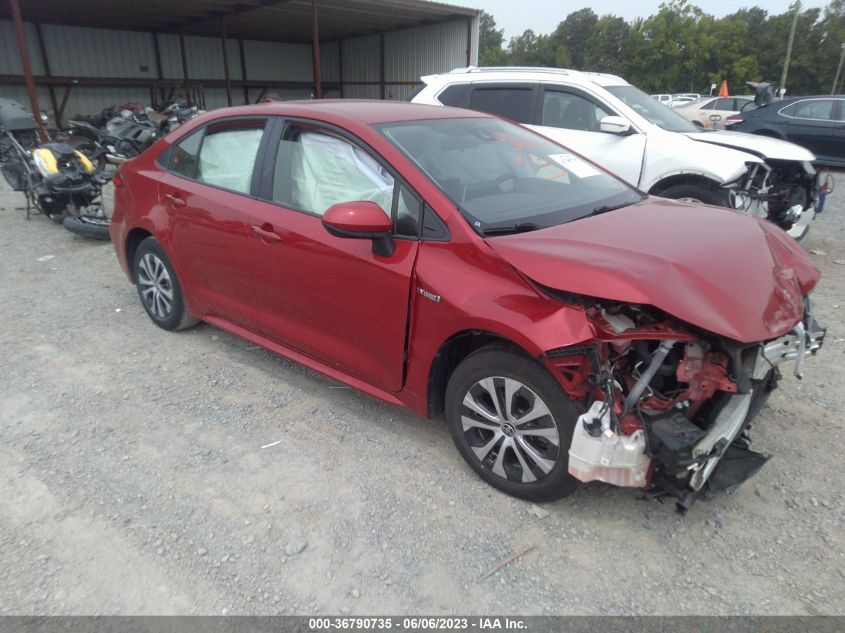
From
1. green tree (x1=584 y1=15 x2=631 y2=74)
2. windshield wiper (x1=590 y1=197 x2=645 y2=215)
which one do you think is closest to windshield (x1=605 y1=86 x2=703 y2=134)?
windshield wiper (x1=590 y1=197 x2=645 y2=215)

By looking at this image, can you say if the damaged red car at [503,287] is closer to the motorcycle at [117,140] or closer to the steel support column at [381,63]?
the motorcycle at [117,140]

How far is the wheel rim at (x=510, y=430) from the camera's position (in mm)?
2562

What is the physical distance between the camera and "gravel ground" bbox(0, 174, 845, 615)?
2.28 m

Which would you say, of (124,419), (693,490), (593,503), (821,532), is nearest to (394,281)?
(593,503)

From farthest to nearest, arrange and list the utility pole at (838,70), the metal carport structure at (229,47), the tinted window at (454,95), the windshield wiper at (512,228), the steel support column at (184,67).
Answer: the utility pole at (838,70) → the steel support column at (184,67) → the metal carport structure at (229,47) → the tinted window at (454,95) → the windshield wiper at (512,228)

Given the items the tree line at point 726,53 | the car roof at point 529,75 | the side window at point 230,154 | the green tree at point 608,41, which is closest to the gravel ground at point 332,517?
the side window at point 230,154

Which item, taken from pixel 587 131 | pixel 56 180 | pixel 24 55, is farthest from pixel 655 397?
pixel 24 55

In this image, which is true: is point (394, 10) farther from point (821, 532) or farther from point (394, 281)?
point (821, 532)

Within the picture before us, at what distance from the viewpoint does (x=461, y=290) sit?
2645mm

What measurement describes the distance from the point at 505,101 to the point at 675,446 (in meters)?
5.65

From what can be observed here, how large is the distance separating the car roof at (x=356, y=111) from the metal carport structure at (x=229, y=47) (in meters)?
11.2

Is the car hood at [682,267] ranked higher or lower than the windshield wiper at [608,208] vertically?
lower

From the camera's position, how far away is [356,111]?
333cm

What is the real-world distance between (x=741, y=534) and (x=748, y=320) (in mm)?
967
